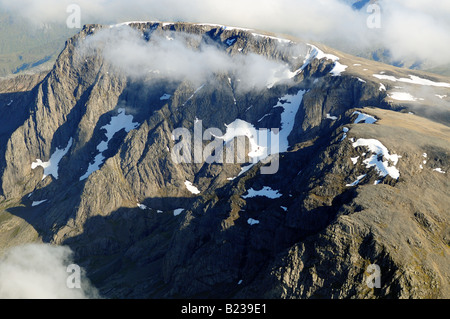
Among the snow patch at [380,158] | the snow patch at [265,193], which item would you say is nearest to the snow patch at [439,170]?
the snow patch at [380,158]

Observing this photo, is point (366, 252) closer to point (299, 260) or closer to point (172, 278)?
point (299, 260)

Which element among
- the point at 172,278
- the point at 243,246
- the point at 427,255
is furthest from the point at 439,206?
the point at 172,278

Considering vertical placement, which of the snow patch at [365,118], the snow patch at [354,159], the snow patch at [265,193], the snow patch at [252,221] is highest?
the snow patch at [365,118]

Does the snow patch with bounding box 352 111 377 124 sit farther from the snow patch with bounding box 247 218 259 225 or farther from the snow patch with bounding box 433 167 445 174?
the snow patch with bounding box 247 218 259 225

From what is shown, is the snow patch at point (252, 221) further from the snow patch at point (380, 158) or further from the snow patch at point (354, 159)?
the snow patch at point (380, 158)

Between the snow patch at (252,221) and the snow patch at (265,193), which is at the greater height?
the snow patch at (265,193)

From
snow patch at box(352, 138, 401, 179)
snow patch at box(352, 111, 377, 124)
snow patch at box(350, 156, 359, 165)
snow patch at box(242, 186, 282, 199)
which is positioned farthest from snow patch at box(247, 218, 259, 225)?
snow patch at box(352, 111, 377, 124)

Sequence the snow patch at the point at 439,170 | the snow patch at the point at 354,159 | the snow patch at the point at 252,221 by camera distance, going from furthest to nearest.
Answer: the snow patch at the point at 252,221 < the snow patch at the point at 354,159 < the snow patch at the point at 439,170

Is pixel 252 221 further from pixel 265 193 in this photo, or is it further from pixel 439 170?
pixel 439 170

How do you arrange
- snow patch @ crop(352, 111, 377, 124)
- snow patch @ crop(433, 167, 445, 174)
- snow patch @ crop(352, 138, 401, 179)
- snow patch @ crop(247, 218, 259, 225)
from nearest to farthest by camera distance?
1. snow patch @ crop(433, 167, 445, 174)
2. snow patch @ crop(352, 138, 401, 179)
3. snow patch @ crop(247, 218, 259, 225)
4. snow patch @ crop(352, 111, 377, 124)

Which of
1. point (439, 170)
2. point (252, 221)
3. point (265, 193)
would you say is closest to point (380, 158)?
point (439, 170)

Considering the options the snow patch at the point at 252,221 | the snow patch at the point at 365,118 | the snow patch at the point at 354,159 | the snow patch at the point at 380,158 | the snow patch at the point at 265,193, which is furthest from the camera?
the snow patch at the point at 365,118
